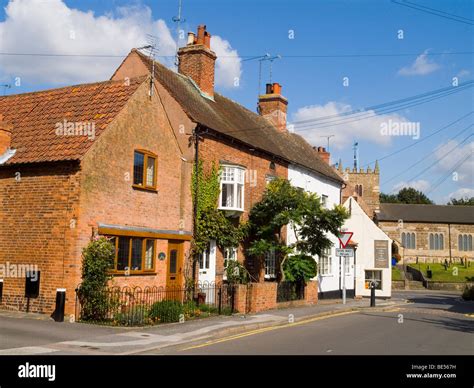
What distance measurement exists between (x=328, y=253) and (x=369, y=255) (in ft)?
11.9

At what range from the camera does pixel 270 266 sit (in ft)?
87.1

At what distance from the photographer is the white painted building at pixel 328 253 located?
30.0 metres

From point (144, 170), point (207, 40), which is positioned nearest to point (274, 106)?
point (207, 40)

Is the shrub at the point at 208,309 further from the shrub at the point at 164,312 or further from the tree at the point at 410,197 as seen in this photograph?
the tree at the point at 410,197

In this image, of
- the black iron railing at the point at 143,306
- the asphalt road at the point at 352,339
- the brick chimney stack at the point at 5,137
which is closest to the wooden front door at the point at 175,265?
the black iron railing at the point at 143,306

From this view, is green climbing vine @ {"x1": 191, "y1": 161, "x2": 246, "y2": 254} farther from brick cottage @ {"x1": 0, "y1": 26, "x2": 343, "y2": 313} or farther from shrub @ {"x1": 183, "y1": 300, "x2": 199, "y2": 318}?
shrub @ {"x1": 183, "y1": 300, "x2": 199, "y2": 318}

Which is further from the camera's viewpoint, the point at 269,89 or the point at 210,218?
the point at 269,89

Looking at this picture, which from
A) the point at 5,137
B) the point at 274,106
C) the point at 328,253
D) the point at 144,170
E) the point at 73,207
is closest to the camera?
the point at 73,207

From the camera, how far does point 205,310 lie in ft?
62.2

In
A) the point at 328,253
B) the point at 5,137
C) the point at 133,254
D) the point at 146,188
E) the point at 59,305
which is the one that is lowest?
the point at 59,305

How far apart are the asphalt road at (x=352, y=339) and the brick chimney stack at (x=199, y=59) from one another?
1350 cm

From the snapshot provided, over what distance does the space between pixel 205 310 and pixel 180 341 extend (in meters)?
6.10

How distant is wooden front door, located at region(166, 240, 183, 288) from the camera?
19495 mm

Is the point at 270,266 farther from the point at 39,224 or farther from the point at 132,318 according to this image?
the point at 39,224
